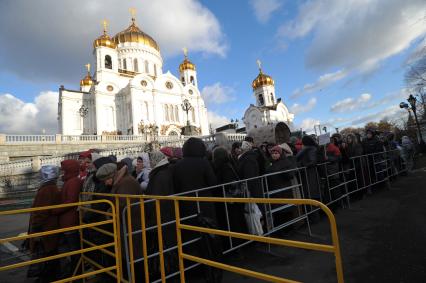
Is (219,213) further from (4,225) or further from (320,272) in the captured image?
(4,225)

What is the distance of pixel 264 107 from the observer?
5353cm

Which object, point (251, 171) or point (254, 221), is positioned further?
point (251, 171)

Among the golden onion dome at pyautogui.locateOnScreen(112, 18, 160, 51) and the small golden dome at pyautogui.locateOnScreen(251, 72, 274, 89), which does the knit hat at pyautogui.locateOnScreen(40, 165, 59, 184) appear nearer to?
the golden onion dome at pyautogui.locateOnScreen(112, 18, 160, 51)

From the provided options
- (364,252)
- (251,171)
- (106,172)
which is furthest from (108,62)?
(364,252)

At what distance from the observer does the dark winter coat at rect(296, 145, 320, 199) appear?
5.61 metres

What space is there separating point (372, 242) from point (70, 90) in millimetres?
44107

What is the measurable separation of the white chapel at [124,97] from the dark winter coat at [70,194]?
3112 cm

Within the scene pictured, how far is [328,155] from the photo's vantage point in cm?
645

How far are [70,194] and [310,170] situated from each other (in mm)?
4778

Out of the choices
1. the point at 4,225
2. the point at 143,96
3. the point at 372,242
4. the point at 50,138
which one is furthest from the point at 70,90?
the point at 372,242

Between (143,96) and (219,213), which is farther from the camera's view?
(143,96)

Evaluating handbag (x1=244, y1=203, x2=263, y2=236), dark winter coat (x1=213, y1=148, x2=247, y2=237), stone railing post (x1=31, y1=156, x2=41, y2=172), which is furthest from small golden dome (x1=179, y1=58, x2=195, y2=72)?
handbag (x1=244, y1=203, x2=263, y2=236)

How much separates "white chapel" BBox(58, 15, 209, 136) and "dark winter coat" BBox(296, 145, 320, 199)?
30251 millimetres

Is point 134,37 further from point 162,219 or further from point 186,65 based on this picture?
point 162,219
